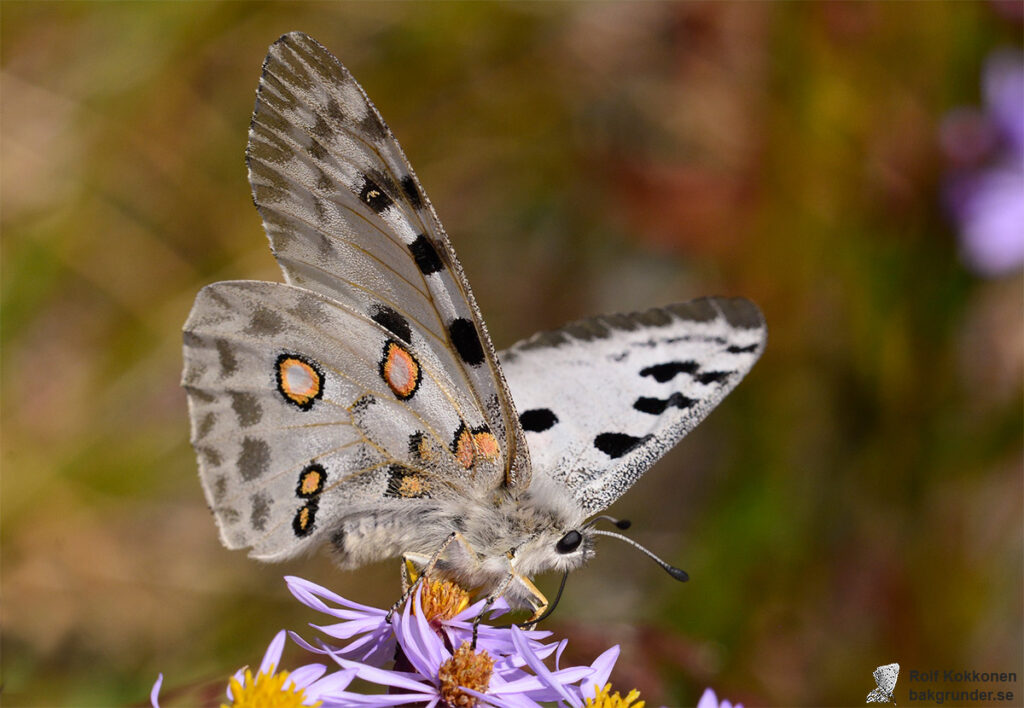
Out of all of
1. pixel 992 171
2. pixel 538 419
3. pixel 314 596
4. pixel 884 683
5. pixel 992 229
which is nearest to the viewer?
pixel 884 683

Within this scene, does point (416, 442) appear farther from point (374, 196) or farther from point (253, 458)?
point (374, 196)

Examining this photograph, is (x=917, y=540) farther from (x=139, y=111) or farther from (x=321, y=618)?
(x=139, y=111)

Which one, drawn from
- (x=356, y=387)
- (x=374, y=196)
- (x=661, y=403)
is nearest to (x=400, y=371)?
(x=356, y=387)

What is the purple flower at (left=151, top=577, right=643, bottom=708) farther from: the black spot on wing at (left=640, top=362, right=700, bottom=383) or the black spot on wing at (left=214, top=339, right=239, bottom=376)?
the black spot on wing at (left=640, top=362, right=700, bottom=383)

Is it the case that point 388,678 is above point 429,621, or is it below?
below

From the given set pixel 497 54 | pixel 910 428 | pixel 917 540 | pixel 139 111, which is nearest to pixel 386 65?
pixel 497 54

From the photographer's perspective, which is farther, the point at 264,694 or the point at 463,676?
the point at 463,676

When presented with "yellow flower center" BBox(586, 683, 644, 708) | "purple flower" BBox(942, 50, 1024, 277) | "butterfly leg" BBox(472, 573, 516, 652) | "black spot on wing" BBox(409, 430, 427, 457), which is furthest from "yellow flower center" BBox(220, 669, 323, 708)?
"purple flower" BBox(942, 50, 1024, 277)
